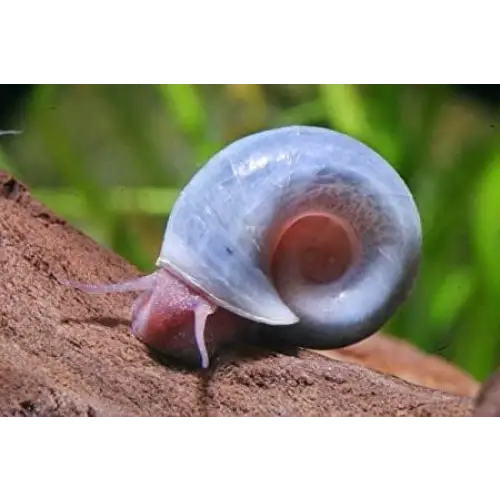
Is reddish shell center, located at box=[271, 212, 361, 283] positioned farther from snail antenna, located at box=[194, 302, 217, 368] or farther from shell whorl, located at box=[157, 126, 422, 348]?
snail antenna, located at box=[194, 302, 217, 368]

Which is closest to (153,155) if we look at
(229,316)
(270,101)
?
(270,101)

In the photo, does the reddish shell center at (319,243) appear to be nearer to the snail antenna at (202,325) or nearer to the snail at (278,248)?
the snail at (278,248)

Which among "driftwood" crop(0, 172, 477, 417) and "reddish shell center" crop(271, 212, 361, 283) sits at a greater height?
"reddish shell center" crop(271, 212, 361, 283)

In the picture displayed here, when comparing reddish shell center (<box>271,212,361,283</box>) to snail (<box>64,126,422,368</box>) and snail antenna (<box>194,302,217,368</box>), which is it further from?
snail antenna (<box>194,302,217,368</box>)

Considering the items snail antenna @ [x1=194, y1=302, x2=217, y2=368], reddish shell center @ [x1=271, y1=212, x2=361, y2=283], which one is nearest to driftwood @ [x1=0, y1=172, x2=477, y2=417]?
snail antenna @ [x1=194, y1=302, x2=217, y2=368]

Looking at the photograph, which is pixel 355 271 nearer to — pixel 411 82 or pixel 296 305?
pixel 296 305

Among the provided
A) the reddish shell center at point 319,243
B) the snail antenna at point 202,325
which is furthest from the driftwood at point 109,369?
the reddish shell center at point 319,243

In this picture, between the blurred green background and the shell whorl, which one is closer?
the shell whorl

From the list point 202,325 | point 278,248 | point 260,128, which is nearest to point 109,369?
point 202,325
